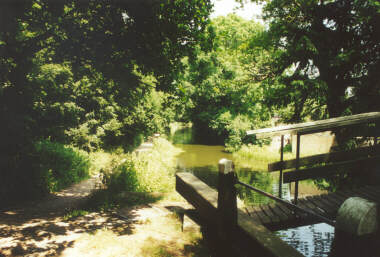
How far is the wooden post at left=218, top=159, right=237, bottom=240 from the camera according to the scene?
11.0 ft

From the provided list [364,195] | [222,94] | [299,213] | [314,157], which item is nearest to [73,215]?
[299,213]

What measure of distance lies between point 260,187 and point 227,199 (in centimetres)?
1121

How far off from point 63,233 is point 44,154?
7.44 meters

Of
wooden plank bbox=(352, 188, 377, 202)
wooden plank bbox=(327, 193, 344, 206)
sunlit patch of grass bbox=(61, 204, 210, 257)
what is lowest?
sunlit patch of grass bbox=(61, 204, 210, 257)

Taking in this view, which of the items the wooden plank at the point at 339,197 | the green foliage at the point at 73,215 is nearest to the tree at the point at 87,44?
the green foliage at the point at 73,215

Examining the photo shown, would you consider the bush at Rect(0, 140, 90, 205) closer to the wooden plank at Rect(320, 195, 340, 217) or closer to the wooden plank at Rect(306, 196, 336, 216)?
the wooden plank at Rect(306, 196, 336, 216)

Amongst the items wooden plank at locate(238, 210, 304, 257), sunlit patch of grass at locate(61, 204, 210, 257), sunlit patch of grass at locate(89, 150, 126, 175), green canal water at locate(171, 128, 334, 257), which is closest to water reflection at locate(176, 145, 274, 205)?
green canal water at locate(171, 128, 334, 257)

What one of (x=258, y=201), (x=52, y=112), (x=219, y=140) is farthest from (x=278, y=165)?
(x=219, y=140)

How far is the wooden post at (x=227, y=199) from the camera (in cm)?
334

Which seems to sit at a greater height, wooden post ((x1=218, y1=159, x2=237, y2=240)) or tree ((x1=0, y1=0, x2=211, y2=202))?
tree ((x1=0, y1=0, x2=211, y2=202))

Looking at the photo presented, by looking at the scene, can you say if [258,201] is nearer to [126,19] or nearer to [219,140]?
[126,19]

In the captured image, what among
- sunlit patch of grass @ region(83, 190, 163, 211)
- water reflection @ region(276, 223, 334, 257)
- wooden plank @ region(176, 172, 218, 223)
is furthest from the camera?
water reflection @ region(276, 223, 334, 257)

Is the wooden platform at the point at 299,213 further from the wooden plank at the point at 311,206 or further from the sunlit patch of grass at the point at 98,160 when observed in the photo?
the sunlit patch of grass at the point at 98,160

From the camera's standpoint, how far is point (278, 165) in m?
5.42
